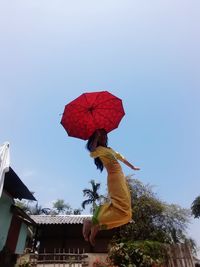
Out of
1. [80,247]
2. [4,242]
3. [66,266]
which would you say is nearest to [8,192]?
[4,242]

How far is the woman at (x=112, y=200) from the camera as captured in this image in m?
2.76

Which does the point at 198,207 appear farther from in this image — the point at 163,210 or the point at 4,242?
the point at 4,242

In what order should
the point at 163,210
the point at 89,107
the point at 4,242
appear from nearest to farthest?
the point at 89,107 → the point at 4,242 → the point at 163,210

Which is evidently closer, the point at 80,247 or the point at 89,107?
the point at 89,107

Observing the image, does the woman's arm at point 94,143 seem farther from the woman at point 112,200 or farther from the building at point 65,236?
the building at point 65,236

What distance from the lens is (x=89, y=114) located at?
3.26m

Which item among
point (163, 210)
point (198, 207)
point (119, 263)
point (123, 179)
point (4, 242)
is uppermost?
point (198, 207)

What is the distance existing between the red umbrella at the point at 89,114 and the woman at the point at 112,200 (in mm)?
268

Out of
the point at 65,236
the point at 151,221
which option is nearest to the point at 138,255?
the point at 151,221

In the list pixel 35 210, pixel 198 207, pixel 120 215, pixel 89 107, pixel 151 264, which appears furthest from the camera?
pixel 35 210

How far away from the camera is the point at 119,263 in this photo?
9.98 m

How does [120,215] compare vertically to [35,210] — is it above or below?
below

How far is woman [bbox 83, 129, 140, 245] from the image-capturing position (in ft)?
9.07

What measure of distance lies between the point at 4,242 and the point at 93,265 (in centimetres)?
411
